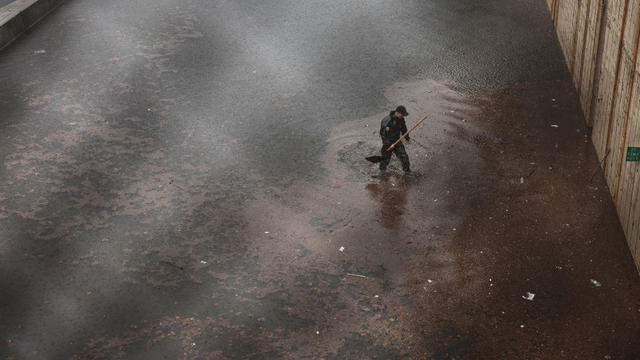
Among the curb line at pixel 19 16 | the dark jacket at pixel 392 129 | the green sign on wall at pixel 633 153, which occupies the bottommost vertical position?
the dark jacket at pixel 392 129

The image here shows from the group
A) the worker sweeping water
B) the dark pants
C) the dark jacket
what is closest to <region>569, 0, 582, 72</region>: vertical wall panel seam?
the worker sweeping water

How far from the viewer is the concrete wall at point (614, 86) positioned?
369 inches

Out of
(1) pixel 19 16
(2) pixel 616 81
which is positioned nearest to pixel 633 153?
(2) pixel 616 81

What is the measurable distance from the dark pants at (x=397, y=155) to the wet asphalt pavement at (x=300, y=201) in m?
0.22

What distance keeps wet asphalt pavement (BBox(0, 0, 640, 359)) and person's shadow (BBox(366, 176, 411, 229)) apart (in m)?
0.06

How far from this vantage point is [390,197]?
35.2ft

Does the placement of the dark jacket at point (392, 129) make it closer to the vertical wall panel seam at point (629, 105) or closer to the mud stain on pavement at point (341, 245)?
the mud stain on pavement at point (341, 245)

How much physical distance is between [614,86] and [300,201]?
17.9 ft

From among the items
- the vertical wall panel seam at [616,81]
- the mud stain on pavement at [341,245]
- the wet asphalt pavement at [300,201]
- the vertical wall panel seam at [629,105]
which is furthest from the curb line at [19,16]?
the vertical wall panel seam at [629,105]

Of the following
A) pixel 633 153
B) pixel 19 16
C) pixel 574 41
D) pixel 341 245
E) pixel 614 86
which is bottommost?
pixel 341 245

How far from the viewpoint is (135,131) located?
12539 millimetres

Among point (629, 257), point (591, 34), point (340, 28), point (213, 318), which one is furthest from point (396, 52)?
point (213, 318)

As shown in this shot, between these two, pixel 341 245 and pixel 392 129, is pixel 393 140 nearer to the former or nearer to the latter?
pixel 392 129

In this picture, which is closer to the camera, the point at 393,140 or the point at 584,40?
the point at 393,140
